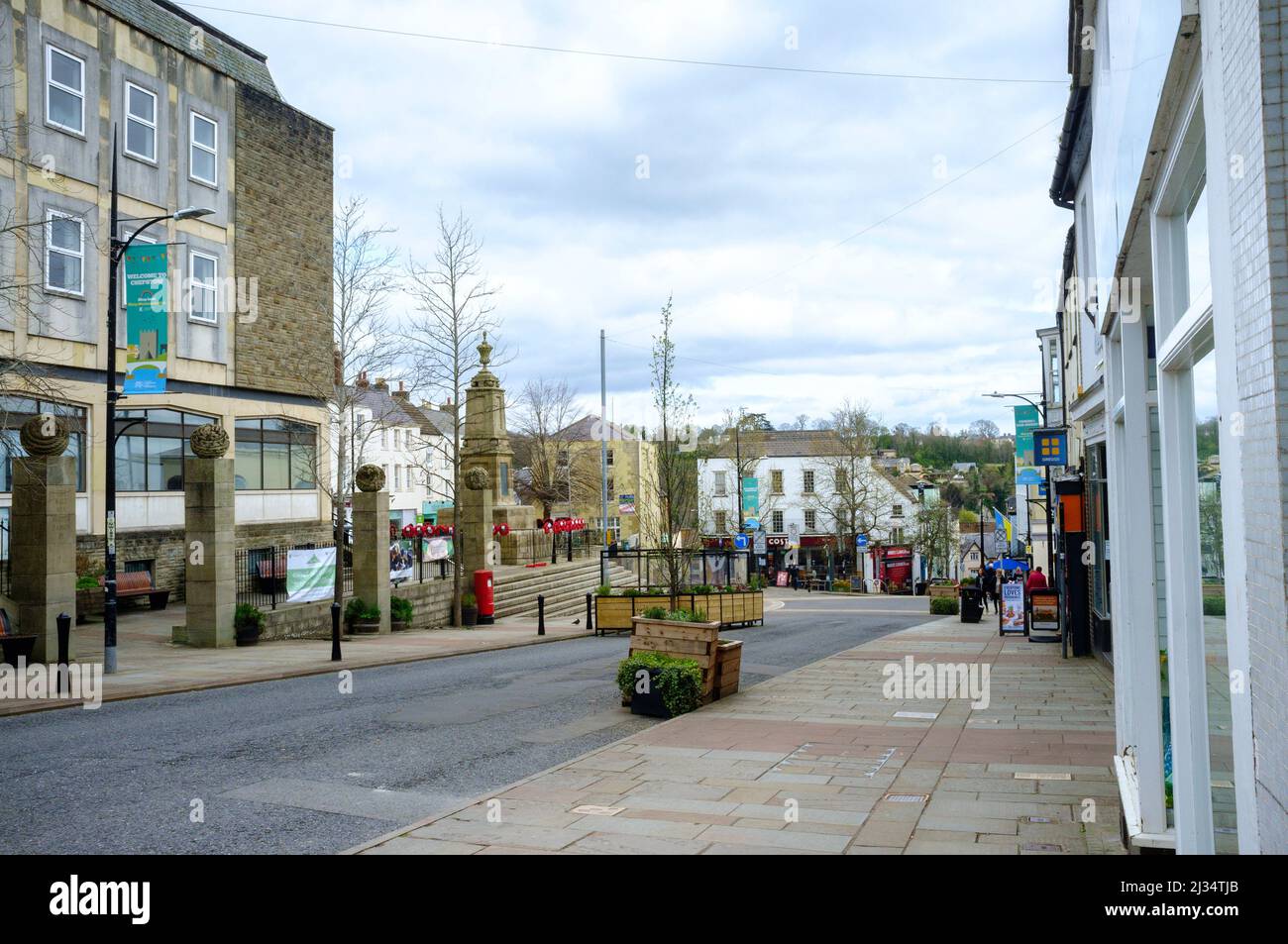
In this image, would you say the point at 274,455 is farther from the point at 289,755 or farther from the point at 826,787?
the point at 826,787

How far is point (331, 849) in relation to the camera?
6914 mm

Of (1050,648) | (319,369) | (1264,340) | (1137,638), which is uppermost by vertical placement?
(319,369)

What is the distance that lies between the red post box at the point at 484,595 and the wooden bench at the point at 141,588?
8.17m

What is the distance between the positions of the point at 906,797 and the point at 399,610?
20109 mm

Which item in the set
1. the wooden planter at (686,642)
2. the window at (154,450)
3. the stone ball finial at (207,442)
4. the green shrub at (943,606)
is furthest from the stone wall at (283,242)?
the green shrub at (943,606)

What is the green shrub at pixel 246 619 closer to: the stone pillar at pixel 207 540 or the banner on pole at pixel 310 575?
the stone pillar at pixel 207 540

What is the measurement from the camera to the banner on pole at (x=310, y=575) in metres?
23.7

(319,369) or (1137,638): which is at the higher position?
(319,369)

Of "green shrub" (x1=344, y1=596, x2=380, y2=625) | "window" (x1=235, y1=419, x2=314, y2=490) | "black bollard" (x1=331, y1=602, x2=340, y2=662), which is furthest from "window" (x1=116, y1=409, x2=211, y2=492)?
"black bollard" (x1=331, y1=602, x2=340, y2=662)

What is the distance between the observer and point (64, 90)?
25.1 m

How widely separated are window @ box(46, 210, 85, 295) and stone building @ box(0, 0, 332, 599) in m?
0.05

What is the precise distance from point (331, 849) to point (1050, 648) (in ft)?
56.0
